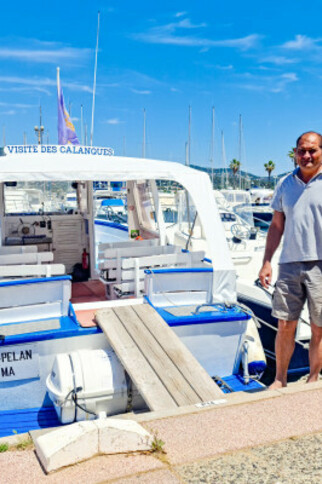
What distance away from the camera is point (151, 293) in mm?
5355

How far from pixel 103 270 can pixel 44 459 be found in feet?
13.3

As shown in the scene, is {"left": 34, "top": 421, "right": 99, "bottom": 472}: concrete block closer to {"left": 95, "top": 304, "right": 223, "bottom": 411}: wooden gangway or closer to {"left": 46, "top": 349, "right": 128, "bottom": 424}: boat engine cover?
{"left": 95, "top": 304, "right": 223, "bottom": 411}: wooden gangway

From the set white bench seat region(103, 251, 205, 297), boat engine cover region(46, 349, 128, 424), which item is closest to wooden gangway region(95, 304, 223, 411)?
boat engine cover region(46, 349, 128, 424)

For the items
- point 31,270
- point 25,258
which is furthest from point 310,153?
point 25,258

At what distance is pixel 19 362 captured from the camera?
14.5 ft

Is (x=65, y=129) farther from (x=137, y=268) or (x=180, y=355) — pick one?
(x=180, y=355)

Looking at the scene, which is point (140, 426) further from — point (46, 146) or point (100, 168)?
point (46, 146)

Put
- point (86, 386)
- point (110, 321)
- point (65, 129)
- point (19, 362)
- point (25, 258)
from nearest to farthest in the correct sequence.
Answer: point (86, 386) < point (19, 362) < point (110, 321) < point (25, 258) < point (65, 129)

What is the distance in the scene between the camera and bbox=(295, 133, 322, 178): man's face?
11.6 ft

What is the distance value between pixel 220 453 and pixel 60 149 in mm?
4840

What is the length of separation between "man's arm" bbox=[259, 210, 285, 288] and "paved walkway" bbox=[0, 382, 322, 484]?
3.25ft

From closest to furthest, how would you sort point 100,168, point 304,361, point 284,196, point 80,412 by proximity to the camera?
1. point 284,196
2. point 80,412
3. point 100,168
4. point 304,361

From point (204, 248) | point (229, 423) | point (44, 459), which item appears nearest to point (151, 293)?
point (229, 423)

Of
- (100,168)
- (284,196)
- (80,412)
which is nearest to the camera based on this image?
(284,196)
